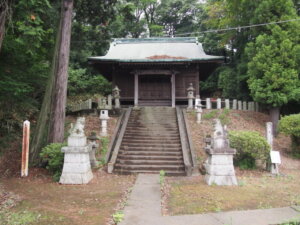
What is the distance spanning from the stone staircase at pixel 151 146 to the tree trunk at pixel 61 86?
2.49 m

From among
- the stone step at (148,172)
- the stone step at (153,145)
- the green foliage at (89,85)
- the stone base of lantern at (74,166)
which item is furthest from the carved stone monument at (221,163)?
the green foliage at (89,85)

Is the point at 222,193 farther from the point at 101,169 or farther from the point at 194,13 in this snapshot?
the point at 194,13

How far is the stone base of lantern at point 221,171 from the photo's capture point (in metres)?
6.93

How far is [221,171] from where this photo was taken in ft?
22.9

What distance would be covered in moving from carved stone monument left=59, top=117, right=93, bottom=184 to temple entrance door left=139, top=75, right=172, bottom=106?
1132 cm

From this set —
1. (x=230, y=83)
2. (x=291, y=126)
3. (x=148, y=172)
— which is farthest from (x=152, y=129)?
(x=230, y=83)

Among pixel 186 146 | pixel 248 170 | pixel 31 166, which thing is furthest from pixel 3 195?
pixel 248 170

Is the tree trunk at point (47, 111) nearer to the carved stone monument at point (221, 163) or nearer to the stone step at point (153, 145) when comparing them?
the stone step at point (153, 145)

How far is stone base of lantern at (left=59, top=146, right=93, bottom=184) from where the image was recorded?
7148 mm

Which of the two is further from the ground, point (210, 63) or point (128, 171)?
point (210, 63)

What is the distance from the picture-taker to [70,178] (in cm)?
714

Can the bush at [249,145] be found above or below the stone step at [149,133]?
below

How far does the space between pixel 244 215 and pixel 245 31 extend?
1692 centimetres

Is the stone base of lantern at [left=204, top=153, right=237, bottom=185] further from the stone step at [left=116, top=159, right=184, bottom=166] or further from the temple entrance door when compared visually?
the temple entrance door
